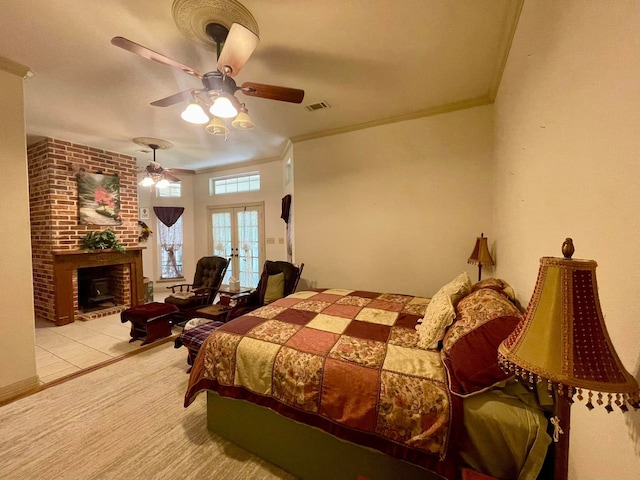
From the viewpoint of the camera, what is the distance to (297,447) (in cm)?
160

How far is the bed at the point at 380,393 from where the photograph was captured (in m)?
1.17

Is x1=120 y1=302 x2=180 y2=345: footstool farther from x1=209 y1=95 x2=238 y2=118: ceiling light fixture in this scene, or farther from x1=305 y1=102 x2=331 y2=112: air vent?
x1=305 y1=102 x2=331 y2=112: air vent

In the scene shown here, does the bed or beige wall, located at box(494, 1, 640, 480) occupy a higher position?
beige wall, located at box(494, 1, 640, 480)

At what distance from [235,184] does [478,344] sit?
18.5 ft

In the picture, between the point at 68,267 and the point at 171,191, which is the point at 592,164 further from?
the point at 171,191

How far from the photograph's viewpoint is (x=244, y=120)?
207 centimetres

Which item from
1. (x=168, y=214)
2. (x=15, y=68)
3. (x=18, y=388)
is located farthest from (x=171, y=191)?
(x=18, y=388)

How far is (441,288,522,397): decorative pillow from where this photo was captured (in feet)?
3.90

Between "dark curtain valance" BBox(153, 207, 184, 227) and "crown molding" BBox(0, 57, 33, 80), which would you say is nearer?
"crown molding" BBox(0, 57, 33, 80)

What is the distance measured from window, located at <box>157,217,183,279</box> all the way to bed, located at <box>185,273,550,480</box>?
16.8ft

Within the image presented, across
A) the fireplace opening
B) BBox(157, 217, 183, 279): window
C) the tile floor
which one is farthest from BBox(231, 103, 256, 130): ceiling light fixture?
BBox(157, 217, 183, 279): window

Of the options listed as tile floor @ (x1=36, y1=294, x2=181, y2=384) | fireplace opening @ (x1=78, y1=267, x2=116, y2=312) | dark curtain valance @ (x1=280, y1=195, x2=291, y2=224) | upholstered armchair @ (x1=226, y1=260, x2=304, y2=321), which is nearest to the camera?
tile floor @ (x1=36, y1=294, x2=181, y2=384)

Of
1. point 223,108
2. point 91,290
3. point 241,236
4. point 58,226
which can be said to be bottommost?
point 91,290

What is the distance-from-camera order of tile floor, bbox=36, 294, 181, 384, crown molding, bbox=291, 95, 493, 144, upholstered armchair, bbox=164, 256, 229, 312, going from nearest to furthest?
tile floor, bbox=36, 294, 181, 384 < crown molding, bbox=291, 95, 493, 144 < upholstered armchair, bbox=164, 256, 229, 312
